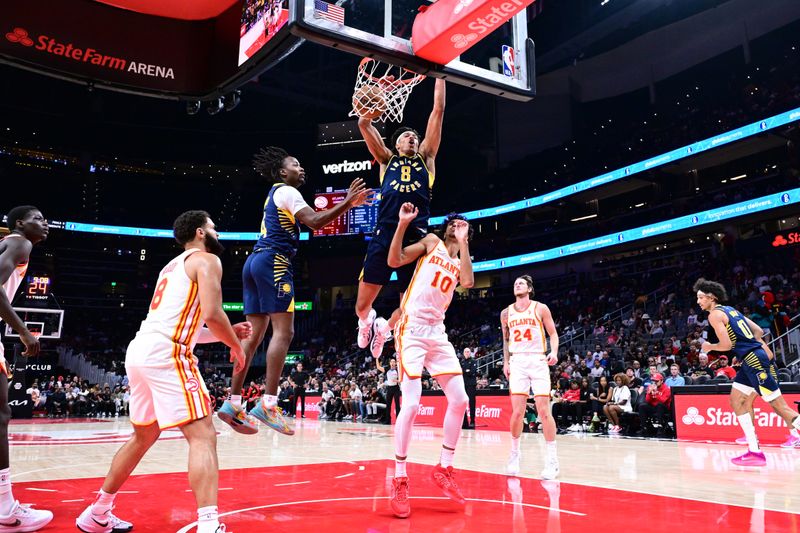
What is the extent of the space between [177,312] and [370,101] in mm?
2769

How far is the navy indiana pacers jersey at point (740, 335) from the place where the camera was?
699 centimetres

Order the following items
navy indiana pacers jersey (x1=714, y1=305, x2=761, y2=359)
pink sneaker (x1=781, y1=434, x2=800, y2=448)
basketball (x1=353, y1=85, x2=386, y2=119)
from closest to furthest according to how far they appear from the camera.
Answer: basketball (x1=353, y1=85, x2=386, y2=119) < navy indiana pacers jersey (x1=714, y1=305, x2=761, y2=359) < pink sneaker (x1=781, y1=434, x2=800, y2=448)

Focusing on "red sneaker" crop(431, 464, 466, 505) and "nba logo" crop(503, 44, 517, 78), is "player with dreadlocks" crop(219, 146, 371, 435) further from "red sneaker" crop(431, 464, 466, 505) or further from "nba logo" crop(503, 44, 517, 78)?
"nba logo" crop(503, 44, 517, 78)

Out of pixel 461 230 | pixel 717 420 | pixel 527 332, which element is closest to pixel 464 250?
pixel 461 230

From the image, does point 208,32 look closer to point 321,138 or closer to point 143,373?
point 143,373

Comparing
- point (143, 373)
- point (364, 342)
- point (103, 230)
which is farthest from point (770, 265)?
point (103, 230)

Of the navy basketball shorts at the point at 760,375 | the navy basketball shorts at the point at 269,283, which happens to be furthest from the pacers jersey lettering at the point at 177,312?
the navy basketball shorts at the point at 760,375

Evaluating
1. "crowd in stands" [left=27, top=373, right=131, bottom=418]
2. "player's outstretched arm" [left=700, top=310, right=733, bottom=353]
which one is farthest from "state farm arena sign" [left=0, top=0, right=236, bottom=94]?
"crowd in stands" [left=27, top=373, right=131, bottom=418]

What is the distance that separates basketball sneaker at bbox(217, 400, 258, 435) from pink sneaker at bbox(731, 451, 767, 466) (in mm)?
5281

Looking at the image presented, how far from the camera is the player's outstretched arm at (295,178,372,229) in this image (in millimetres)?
4245

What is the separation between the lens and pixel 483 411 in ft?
45.7

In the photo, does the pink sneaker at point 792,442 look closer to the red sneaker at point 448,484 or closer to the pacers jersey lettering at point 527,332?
the pacers jersey lettering at point 527,332

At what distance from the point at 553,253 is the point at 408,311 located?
72.2 ft

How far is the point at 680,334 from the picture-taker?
1738 centimetres
